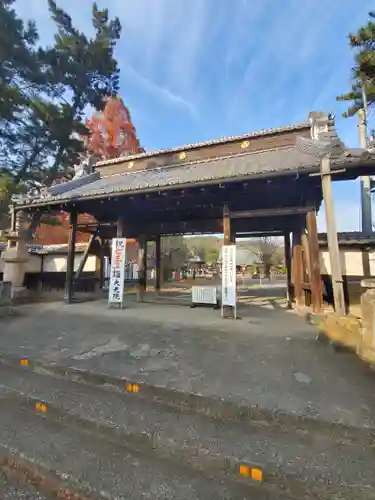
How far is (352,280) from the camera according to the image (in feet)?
Result: 21.4

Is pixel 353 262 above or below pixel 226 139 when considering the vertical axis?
below

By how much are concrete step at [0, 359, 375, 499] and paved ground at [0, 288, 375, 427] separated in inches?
8.7

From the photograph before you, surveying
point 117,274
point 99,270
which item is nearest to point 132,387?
point 117,274

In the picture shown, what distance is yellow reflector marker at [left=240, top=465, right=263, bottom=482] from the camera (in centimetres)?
200

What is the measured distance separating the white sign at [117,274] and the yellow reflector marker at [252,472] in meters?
7.18

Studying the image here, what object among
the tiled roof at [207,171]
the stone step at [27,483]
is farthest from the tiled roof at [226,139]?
the stone step at [27,483]

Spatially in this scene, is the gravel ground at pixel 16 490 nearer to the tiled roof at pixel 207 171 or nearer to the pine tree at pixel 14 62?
the tiled roof at pixel 207 171

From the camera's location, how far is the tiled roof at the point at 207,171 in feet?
23.1

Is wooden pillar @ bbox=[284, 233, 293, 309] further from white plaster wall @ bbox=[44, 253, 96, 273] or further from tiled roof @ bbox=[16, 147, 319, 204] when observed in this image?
white plaster wall @ bbox=[44, 253, 96, 273]

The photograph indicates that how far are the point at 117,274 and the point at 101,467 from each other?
22.9 feet

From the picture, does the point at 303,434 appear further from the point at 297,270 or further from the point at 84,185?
the point at 84,185

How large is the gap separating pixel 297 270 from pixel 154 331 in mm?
5687

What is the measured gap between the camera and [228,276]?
732 centimetres

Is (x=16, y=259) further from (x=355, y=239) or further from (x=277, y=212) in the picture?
(x=355, y=239)
